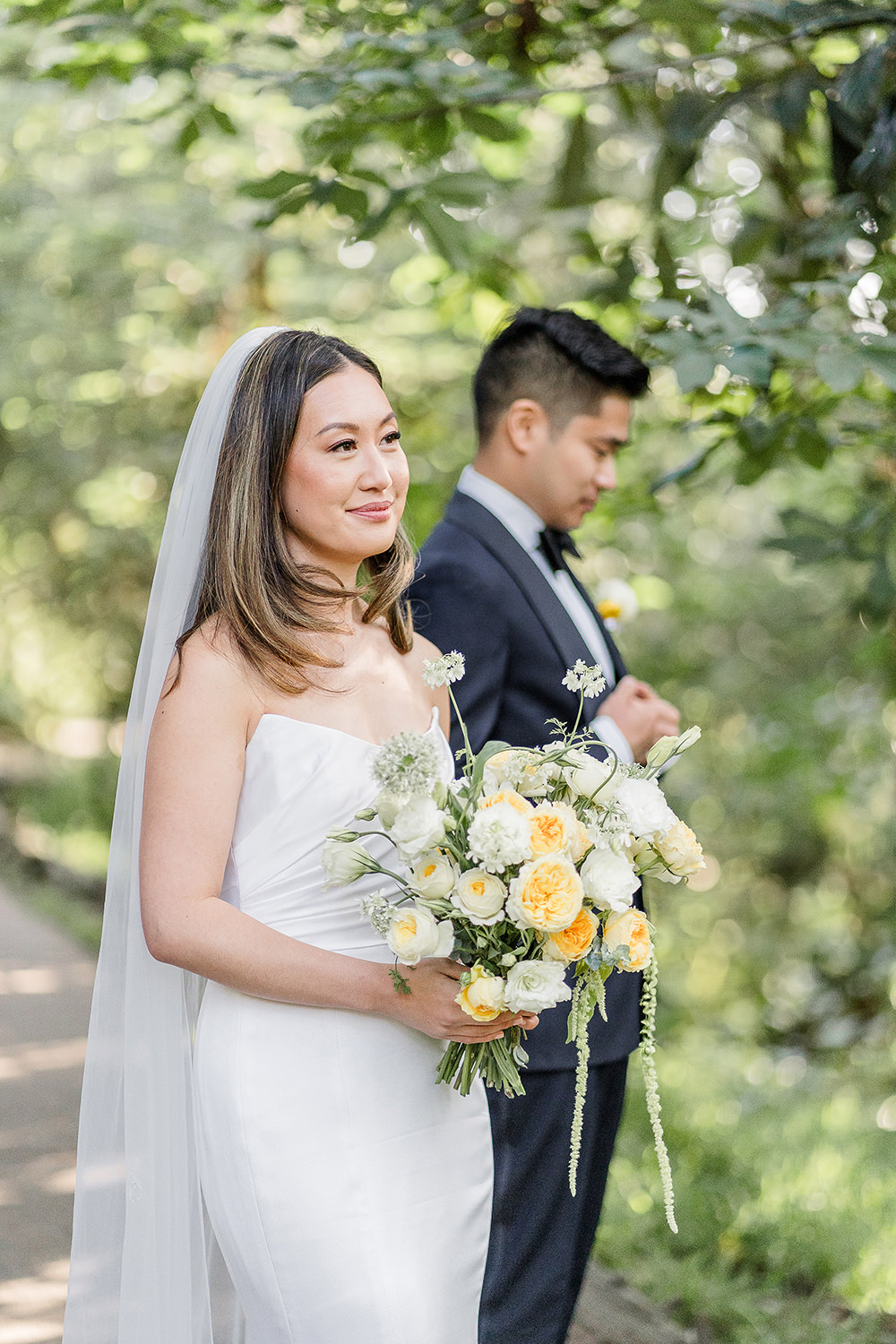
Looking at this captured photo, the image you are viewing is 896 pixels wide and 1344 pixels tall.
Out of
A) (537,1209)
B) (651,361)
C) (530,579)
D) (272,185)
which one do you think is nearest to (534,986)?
(537,1209)

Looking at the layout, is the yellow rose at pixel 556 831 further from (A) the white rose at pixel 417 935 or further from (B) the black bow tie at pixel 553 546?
(B) the black bow tie at pixel 553 546

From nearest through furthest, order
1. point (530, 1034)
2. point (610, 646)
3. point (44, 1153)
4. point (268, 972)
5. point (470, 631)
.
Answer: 1. point (268, 972)
2. point (530, 1034)
3. point (470, 631)
4. point (610, 646)
5. point (44, 1153)

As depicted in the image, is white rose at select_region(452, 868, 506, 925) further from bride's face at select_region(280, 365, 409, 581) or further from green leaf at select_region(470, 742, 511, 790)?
bride's face at select_region(280, 365, 409, 581)

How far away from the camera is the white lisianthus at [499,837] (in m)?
1.67

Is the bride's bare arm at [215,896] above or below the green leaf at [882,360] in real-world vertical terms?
below

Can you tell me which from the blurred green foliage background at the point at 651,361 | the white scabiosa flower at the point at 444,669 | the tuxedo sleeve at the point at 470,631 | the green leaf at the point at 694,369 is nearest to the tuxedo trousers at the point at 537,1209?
the tuxedo sleeve at the point at 470,631

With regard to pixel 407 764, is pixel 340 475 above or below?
above

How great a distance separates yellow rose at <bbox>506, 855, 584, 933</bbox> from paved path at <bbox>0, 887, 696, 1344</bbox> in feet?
7.58

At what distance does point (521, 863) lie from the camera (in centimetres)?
175

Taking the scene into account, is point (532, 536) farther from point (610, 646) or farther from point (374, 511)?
point (374, 511)

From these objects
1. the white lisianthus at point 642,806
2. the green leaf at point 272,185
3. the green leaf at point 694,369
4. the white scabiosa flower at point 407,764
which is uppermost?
the green leaf at point 272,185

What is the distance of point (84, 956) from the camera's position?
25.1 feet

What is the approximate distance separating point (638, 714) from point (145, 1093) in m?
1.27

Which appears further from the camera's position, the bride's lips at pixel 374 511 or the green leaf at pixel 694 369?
the green leaf at pixel 694 369
